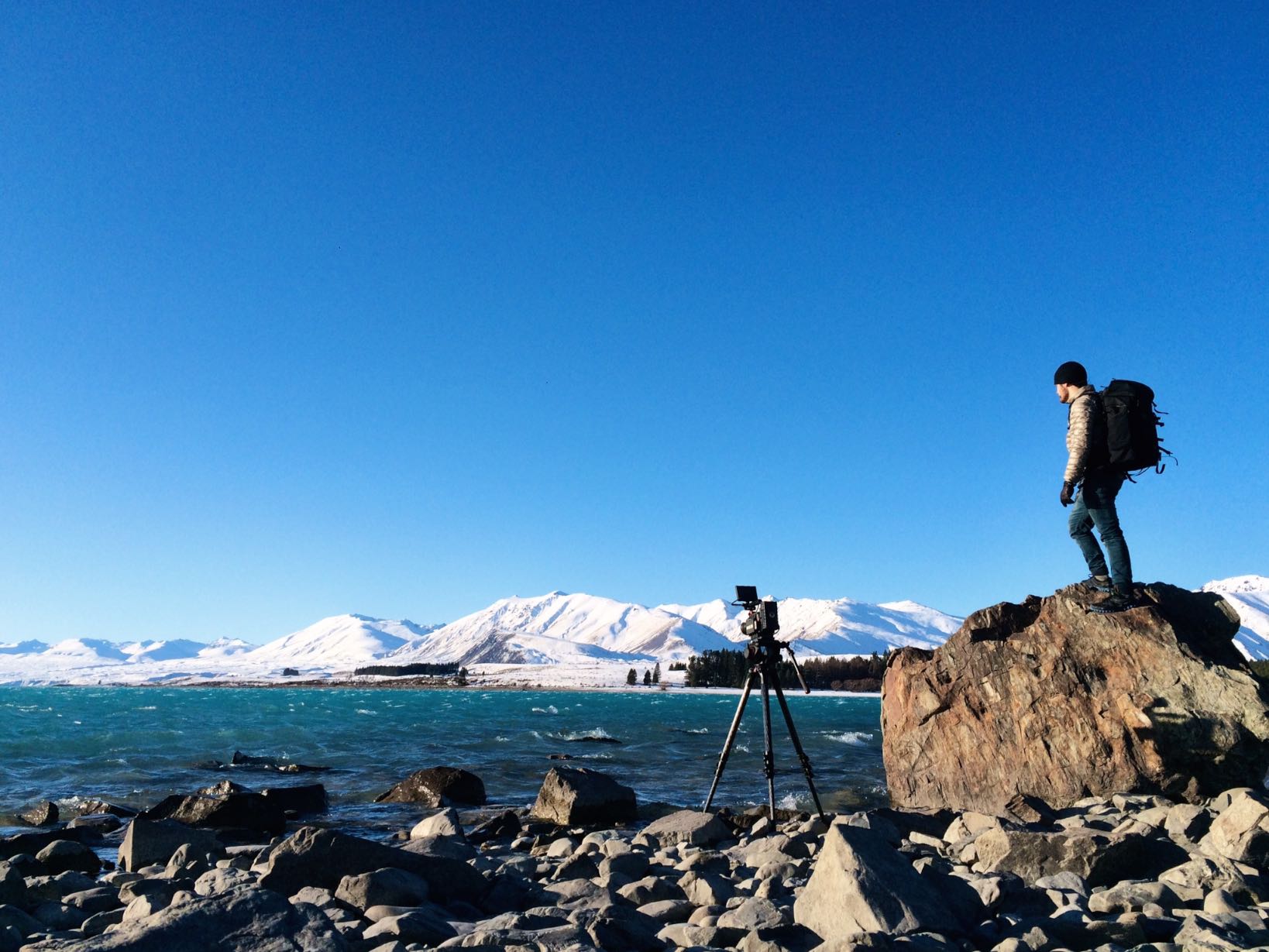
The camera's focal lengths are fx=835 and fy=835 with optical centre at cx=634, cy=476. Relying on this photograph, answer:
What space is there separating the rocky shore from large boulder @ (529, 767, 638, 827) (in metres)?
2.01

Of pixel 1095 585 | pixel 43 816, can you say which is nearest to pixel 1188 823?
pixel 1095 585

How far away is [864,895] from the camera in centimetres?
537

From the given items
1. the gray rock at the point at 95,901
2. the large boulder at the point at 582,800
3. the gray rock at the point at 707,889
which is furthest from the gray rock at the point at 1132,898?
the large boulder at the point at 582,800

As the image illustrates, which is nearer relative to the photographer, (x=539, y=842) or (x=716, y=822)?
(x=716, y=822)

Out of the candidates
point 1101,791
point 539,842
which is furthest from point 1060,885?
point 539,842

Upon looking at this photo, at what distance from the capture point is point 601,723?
5050cm

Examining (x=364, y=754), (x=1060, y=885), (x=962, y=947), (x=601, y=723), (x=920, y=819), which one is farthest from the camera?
(x=601, y=723)

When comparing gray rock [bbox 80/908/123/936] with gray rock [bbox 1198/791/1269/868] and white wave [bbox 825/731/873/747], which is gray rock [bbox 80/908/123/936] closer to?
gray rock [bbox 1198/791/1269/868]

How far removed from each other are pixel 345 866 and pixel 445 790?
30.1ft

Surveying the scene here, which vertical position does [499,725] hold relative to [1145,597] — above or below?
below

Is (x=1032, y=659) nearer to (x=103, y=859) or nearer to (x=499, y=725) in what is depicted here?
(x=103, y=859)

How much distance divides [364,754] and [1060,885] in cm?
2405

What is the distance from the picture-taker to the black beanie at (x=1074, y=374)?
32.5ft

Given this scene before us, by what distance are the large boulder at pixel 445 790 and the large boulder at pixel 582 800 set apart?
2.08 metres
